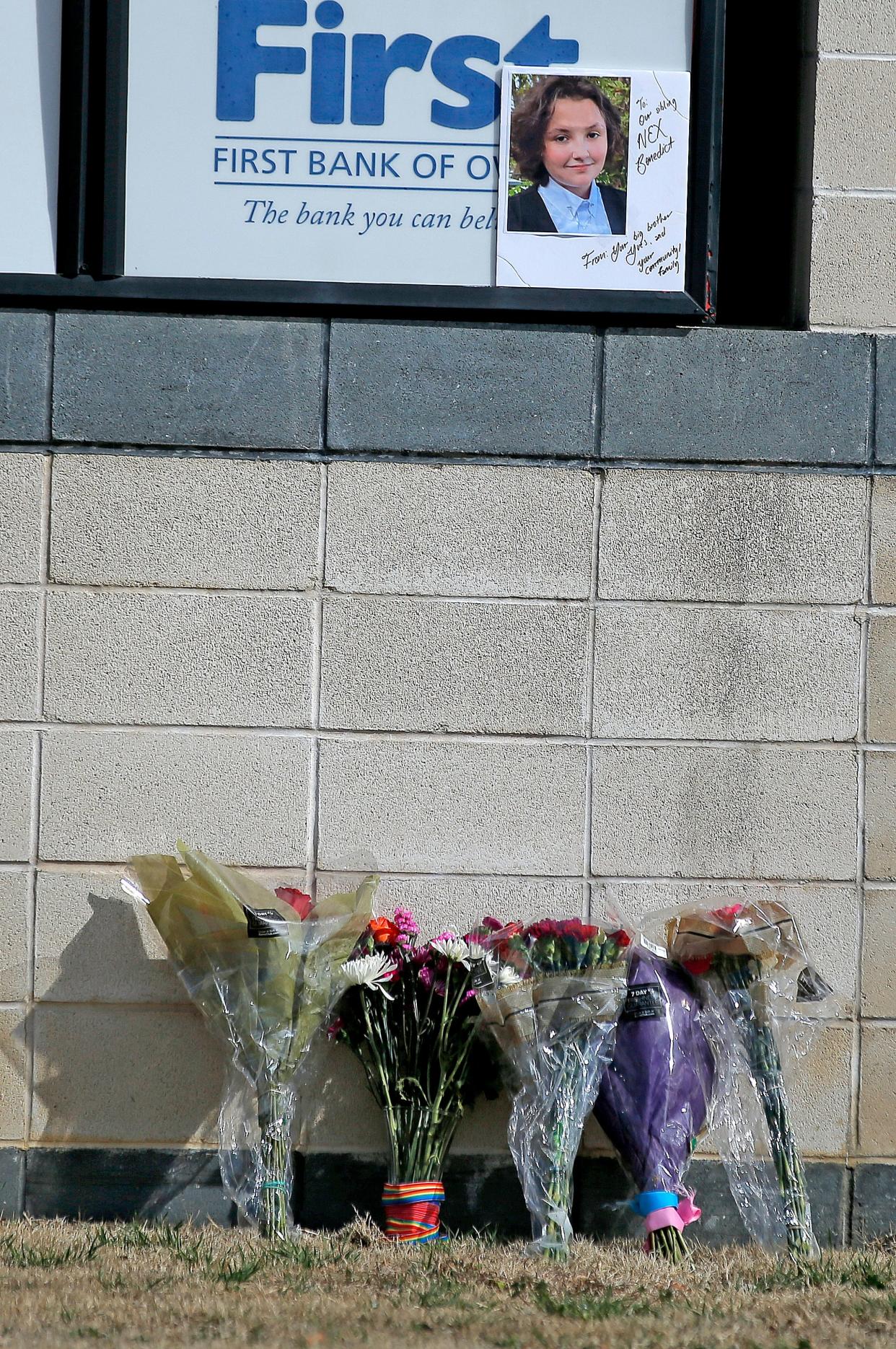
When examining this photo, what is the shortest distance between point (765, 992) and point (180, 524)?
6.82ft

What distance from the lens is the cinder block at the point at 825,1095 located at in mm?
3996

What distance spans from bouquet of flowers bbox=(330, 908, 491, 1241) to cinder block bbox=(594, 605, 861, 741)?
2.81 feet

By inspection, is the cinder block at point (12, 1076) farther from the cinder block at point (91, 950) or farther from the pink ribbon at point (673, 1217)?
the pink ribbon at point (673, 1217)

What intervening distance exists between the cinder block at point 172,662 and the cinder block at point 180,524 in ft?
0.27

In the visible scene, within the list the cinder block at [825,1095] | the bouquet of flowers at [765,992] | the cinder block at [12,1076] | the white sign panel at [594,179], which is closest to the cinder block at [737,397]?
the white sign panel at [594,179]

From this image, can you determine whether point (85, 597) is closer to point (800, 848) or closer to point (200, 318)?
point (200, 318)

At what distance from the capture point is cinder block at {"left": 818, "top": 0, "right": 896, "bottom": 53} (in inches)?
163

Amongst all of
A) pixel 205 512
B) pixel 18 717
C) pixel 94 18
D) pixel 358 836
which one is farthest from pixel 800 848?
pixel 94 18

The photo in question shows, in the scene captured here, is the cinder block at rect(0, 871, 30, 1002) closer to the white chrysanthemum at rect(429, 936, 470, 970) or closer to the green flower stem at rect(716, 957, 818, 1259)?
the white chrysanthemum at rect(429, 936, 470, 970)

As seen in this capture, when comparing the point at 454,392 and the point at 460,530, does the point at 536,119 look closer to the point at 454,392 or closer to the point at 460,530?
the point at 454,392

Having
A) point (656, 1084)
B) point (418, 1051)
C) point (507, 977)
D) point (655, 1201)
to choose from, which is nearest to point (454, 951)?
point (507, 977)

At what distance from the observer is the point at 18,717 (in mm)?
4012

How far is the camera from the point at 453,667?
4.04 metres

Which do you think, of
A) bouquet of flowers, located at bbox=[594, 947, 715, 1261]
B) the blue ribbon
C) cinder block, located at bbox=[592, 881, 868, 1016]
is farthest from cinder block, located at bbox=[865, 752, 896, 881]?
the blue ribbon
